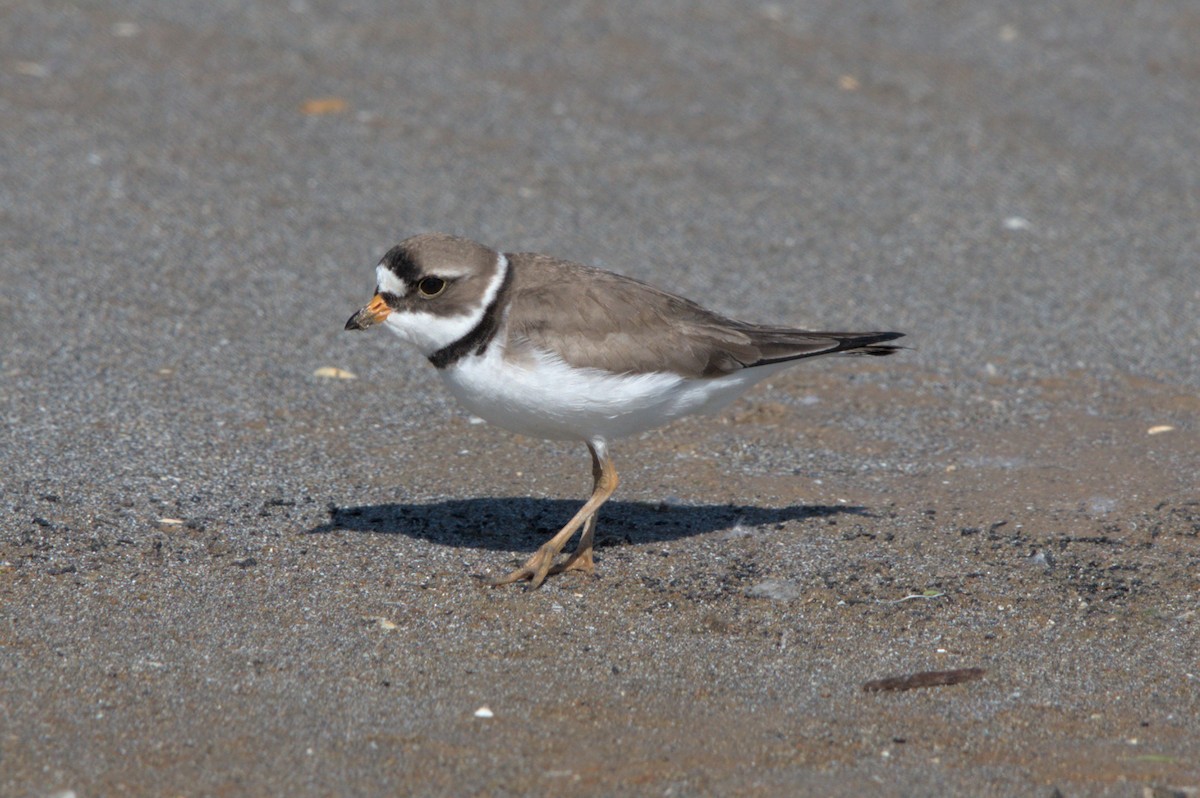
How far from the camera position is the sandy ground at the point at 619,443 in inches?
175

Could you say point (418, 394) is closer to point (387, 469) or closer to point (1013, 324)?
point (387, 469)

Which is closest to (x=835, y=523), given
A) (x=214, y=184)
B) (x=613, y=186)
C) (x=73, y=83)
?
(x=613, y=186)

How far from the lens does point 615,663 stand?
4.89 m

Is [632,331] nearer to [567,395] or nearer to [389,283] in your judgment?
[567,395]

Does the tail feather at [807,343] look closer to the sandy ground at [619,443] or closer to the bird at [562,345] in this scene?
the bird at [562,345]

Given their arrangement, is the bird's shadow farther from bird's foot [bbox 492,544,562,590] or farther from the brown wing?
the brown wing

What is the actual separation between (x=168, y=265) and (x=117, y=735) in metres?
4.76

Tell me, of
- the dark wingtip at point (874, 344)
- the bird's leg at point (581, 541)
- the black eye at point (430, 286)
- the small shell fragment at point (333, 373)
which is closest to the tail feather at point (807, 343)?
the dark wingtip at point (874, 344)

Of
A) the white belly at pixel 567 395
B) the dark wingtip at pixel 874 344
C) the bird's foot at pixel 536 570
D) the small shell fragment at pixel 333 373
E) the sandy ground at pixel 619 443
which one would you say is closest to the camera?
the sandy ground at pixel 619 443

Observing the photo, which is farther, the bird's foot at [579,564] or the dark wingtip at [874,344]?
the dark wingtip at [874,344]

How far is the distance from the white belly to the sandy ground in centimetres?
61

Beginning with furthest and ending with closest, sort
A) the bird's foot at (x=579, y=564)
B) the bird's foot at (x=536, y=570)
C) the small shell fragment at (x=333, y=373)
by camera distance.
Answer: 1. the small shell fragment at (x=333, y=373)
2. the bird's foot at (x=579, y=564)
3. the bird's foot at (x=536, y=570)

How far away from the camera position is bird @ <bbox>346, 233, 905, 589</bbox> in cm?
534

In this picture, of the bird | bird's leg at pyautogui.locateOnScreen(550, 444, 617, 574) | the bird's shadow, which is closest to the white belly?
the bird
